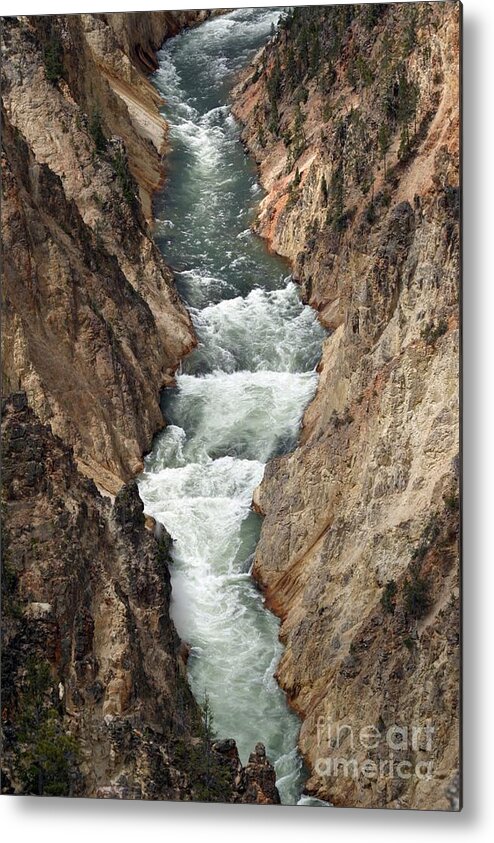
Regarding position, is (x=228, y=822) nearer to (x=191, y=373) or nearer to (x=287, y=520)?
(x=287, y=520)

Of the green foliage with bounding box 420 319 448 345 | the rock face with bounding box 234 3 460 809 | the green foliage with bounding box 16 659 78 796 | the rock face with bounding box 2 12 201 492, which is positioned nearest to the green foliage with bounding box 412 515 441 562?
the rock face with bounding box 234 3 460 809

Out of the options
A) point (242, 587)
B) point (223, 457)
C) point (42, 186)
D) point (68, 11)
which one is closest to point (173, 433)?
point (223, 457)

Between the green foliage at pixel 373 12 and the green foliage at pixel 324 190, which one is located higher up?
the green foliage at pixel 373 12

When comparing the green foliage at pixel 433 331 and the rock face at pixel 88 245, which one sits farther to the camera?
the rock face at pixel 88 245

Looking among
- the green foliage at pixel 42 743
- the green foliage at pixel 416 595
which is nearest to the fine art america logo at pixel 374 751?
the green foliage at pixel 416 595

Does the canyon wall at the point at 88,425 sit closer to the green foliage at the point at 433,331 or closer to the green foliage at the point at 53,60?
the green foliage at the point at 53,60

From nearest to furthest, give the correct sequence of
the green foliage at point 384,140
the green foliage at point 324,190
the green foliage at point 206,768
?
the green foliage at point 206,768 < the green foliage at point 384,140 < the green foliage at point 324,190

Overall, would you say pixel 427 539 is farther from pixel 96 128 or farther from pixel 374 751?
pixel 96 128
